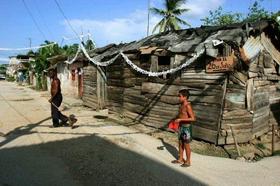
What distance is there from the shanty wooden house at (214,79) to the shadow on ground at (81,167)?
8.31ft

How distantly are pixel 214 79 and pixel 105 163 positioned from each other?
3.71 m

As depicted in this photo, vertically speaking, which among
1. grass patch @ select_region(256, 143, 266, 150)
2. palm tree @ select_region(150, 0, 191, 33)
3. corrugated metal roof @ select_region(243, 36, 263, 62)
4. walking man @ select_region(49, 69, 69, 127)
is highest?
palm tree @ select_region(150, 0, 191, 33)

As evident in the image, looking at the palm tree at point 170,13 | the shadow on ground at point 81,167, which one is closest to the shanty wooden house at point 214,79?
the shadow on ground at point 81,167

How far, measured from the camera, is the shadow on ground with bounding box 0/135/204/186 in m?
6.30

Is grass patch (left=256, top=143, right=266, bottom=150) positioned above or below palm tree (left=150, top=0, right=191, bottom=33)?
below

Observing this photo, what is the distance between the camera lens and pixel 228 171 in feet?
23.6

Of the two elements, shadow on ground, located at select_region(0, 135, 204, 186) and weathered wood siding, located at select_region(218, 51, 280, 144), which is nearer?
shadow on ground, located at select_region(0, 135, 204, 186)

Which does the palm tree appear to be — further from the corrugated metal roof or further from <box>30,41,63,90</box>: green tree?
the corrugated metal roof

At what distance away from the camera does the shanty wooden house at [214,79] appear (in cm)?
911

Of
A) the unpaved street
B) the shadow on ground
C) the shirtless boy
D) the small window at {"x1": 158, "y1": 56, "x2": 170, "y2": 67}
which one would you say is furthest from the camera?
the small window at {"x1": 158, "y1": 56, "x2": 170, "y2": 67}

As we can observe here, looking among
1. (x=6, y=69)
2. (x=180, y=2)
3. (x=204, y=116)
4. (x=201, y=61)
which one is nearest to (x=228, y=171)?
(x=204, y=116)

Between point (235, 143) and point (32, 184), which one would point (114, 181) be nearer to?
point (32, 184)

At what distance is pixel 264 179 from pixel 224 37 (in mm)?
4025

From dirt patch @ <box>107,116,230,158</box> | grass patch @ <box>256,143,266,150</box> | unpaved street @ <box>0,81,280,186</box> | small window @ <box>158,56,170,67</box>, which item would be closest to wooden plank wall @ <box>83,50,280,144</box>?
dirt patch @ <box>107,116,230,158</box>
